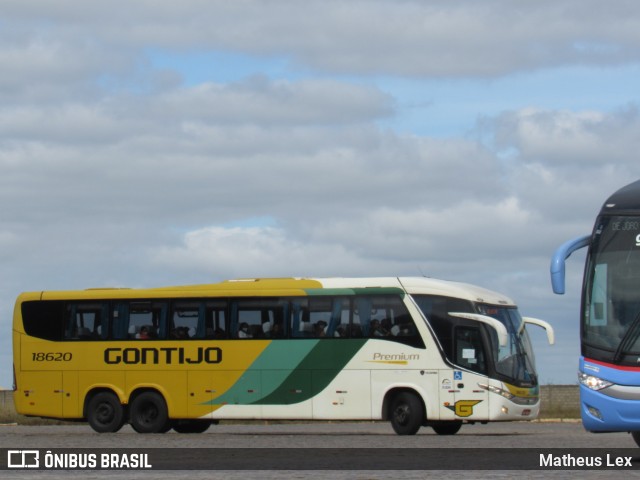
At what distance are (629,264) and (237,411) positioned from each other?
1328 centimetres

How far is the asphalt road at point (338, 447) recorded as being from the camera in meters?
17.0

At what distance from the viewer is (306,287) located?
30266 mm

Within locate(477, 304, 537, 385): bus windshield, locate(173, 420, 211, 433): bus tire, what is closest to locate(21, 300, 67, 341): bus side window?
locate(173, 420, 211, 433): bus tire

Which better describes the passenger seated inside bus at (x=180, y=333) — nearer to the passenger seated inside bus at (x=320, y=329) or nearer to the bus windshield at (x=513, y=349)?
the passenger seated inside bus at (x=320, y=329)

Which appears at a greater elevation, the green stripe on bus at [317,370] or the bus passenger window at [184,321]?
the bus passenger window at [184,321]

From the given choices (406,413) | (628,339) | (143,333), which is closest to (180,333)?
(143,333)

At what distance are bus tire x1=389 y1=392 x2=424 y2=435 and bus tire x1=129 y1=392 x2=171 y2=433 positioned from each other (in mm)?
5436

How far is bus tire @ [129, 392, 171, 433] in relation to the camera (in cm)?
3102

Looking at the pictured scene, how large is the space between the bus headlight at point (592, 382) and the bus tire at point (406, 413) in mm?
10006

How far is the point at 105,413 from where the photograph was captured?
31281 millimetres

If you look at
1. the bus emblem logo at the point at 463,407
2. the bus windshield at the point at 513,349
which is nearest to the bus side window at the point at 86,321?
the bus emblem logo at the point at 463,407

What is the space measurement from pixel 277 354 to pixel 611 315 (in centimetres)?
1198

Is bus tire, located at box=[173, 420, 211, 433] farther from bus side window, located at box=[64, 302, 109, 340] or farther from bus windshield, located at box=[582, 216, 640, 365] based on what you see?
bus windshield, located at box=[582, 216, 640, 365]

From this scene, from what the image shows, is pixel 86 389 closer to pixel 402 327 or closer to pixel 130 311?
pixel 130 311
